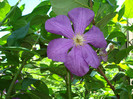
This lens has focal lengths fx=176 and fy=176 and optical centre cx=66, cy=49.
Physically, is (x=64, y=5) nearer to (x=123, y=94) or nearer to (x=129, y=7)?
(x=129, y=7)

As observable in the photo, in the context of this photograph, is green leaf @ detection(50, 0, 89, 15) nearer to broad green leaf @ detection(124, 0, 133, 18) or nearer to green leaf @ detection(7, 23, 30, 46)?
green leaf @ detection(7, 23, 30, 46)

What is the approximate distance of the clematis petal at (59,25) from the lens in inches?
17.6

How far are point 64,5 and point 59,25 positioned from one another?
0.18 ft

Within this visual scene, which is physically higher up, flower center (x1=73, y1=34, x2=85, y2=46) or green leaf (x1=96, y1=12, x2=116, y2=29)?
green leaf (x1=96, y1=12, x2=116, y2=29)

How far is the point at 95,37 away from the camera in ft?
1.63

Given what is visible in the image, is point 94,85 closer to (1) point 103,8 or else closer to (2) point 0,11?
(1) point 103,8

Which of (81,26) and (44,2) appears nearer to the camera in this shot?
(81,26)

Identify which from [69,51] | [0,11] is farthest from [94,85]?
[0,11]

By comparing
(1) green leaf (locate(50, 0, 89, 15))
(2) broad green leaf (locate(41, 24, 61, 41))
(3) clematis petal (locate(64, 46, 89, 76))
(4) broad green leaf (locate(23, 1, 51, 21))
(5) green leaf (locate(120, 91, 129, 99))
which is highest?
(1) green leaf (locate(50, 0, 89, 15))

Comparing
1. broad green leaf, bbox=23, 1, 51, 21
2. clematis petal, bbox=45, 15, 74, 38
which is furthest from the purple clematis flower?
broad green leaf, bbox=23, 1, 51, 21

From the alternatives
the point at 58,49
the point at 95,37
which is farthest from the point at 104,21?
the point at 58,49

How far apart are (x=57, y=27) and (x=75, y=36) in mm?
76

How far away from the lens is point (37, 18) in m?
0.49

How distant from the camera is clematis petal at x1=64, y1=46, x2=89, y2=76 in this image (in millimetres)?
447
